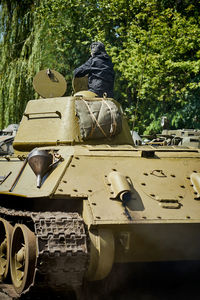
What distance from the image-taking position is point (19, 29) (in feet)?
68.4

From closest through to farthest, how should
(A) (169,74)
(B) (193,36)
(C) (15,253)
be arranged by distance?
1. (C) (15,253)
2. (B) (193,36)
3. (A) (169,74)

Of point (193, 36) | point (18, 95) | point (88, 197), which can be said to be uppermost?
point (193, 36)

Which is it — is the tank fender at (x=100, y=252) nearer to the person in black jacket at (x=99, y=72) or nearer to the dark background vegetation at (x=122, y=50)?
the person in black jacket at (x=99, y=72)

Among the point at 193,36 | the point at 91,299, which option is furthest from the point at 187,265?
the point at 193,36

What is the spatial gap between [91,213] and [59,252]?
567mm

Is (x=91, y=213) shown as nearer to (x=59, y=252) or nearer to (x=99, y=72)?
(x=59, y=252)

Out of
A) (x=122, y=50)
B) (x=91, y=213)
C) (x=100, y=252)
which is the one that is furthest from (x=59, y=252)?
(x=122, y=50)

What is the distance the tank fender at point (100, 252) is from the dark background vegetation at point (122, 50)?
10.8 metres

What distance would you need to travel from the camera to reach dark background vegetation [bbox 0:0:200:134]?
1616 centimetres

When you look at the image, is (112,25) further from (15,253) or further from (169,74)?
(15,253)

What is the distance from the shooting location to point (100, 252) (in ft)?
16.9

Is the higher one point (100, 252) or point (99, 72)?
point (99, 72)

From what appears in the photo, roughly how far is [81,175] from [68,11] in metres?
16.5

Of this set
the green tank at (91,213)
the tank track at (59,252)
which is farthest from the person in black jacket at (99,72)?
the tank track at (59,252)
